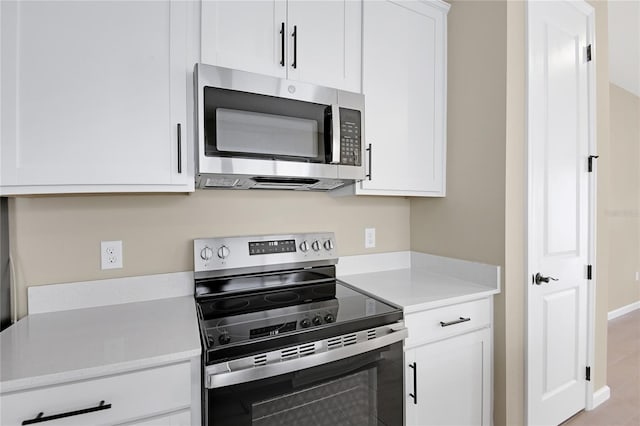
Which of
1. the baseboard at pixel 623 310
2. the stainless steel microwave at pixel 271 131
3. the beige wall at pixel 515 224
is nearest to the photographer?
the stainless steel microwave at pixel 271 131

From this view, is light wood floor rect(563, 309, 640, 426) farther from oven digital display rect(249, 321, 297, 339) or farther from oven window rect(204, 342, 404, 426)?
oven digital display rect(249, 321, 297, 339)

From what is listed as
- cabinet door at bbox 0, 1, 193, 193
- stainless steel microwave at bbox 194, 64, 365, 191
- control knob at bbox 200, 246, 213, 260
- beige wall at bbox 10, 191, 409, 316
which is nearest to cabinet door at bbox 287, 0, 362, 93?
stainless steel microwave at bbox 194, 64, 365, 191

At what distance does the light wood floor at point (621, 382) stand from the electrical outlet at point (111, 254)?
100 inches

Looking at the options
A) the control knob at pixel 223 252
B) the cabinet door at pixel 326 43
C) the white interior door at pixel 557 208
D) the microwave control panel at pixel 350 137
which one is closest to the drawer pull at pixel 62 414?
the control knob at pixel 223 252

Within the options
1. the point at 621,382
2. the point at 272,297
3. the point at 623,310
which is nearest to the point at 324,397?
the point at 272,297

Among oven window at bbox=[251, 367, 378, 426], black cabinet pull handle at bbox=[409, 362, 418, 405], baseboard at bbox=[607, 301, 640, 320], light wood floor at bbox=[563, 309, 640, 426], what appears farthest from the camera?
baseboard at bbox=[607, 301, 640, 320]

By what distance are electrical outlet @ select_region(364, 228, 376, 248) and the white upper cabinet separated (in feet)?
2.74

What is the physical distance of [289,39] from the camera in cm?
142

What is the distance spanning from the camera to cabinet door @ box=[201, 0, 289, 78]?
1.28 meters

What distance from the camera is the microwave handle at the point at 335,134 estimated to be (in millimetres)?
1432

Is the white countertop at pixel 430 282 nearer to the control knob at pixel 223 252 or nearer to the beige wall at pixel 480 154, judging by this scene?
the beige wall at pixel 480 154

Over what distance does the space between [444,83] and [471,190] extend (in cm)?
65

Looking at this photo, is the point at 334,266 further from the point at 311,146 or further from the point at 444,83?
the point at 444,83

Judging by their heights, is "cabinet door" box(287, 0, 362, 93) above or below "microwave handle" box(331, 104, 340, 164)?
above
